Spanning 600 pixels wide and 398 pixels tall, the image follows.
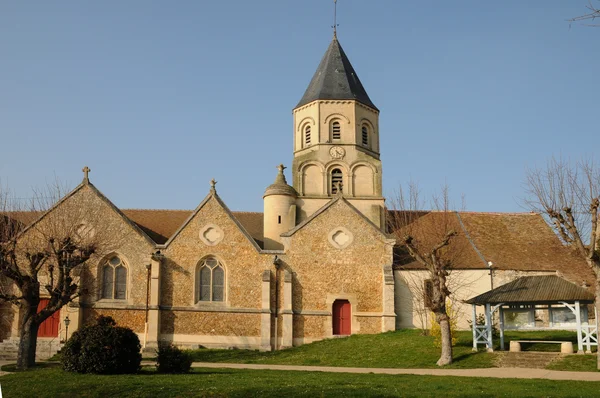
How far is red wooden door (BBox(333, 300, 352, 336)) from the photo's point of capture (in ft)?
113

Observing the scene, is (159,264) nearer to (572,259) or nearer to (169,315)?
(169,315)

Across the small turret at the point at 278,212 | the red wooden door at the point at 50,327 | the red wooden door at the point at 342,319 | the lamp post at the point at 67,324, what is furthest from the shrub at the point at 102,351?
the small turret at the point at 278,212

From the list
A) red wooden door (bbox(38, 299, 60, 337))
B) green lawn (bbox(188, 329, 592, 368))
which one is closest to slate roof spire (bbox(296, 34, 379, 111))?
green lawn (bbox(188, 329, 592, 368))

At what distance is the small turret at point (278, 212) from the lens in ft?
123

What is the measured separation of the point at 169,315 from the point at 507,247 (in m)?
18.9

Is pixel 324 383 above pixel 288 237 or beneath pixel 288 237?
beneath

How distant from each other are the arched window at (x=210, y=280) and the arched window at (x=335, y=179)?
29.0 feet

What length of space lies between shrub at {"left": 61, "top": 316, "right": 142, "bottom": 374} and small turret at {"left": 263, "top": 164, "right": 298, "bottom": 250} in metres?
16.7

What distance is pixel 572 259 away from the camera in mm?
36750

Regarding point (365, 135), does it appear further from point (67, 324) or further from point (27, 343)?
point (27, 343)

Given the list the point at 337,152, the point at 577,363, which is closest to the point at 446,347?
the point at 577,363

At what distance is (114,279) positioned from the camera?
3409 centimetres

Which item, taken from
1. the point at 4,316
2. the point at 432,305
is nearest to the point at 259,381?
the point at 432,305

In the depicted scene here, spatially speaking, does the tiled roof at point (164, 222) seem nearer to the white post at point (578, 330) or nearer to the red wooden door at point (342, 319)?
the red wooden door at point (342, 319)
